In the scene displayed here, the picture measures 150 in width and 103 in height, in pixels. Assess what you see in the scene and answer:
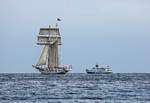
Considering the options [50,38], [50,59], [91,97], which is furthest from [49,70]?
[91,97]

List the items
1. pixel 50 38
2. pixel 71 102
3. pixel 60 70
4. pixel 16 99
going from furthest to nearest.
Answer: pixel 50 38 < pixel 60 70 < pixel 16 99 < pixel 71 102

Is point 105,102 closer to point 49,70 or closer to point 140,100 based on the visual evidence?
point 140,100

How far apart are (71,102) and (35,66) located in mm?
135193

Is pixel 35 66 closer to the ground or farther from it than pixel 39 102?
farther from it

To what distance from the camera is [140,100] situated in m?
54.8

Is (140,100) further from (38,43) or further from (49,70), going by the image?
(38,43)

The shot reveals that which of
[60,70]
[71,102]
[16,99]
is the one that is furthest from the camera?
[60,70]

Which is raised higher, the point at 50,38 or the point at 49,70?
the point at 50,38

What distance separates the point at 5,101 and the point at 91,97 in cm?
1159

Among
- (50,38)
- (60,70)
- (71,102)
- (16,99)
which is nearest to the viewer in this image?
(71,102)

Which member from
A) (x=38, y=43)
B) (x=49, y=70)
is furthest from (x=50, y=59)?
(x=38, y=43)

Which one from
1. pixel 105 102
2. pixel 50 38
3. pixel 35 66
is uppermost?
pixel 50 38

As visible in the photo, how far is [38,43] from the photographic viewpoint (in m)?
199

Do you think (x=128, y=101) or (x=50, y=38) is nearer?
(x=128, y=101)
